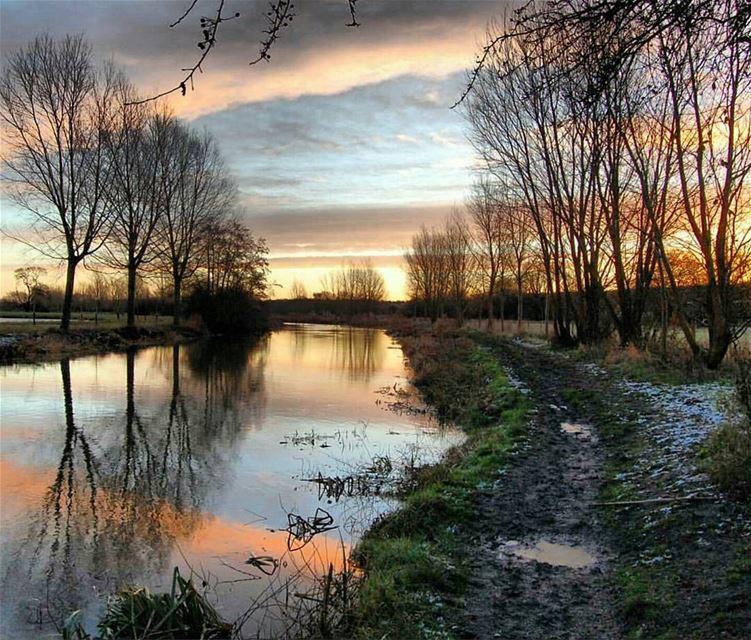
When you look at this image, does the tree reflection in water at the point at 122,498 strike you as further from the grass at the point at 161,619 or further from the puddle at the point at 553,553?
the puddle at the point at 553,553

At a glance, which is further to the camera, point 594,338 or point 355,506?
point 594,338

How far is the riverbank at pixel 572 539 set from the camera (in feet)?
14.0

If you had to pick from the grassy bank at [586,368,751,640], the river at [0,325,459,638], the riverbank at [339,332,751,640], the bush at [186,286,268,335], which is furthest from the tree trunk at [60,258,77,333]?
the grassy bank at [586,368,751,640]

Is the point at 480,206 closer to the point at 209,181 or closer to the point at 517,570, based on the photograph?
the point at 209,181

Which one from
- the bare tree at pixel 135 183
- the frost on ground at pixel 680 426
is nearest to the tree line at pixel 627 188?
the frost on ground at pixel 680 426

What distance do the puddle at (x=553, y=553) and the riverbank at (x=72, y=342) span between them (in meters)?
22.2

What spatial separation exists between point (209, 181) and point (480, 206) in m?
18.6

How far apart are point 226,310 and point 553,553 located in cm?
4512

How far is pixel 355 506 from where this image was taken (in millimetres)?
7816

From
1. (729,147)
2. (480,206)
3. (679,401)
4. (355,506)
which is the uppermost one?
(480,206)

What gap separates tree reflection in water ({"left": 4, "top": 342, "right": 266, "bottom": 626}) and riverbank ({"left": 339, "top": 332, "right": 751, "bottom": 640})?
2379 mm

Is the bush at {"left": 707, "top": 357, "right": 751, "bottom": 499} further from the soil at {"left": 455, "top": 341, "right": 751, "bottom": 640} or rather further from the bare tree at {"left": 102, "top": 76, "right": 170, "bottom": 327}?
the bare tree at {"left": 102, "top": 76, "right": 170, "bottom": 327}

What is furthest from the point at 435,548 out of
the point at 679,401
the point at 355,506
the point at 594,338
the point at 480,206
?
the point at 480,206

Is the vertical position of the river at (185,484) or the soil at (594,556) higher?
the soil at (594,556)
